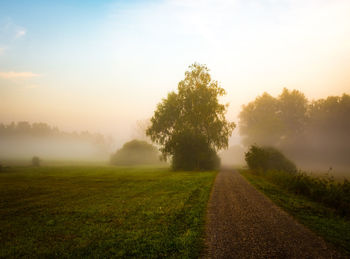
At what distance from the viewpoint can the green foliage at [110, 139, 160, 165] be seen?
65125mm

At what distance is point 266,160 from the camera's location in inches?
1136

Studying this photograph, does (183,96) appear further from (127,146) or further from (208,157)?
(127,146)

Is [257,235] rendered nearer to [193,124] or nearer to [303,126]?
[193,124]

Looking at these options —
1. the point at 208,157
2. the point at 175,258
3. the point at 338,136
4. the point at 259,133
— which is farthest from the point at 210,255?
the point at 338,136

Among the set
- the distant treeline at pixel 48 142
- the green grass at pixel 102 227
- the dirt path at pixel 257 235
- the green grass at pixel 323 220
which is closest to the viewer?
the dirt path at pixel 257 235

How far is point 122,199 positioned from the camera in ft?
43.6

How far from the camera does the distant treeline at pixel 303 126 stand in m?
57.7

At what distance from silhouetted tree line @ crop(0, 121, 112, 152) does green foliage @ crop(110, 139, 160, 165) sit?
11078 cm

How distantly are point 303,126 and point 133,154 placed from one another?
64.9 m

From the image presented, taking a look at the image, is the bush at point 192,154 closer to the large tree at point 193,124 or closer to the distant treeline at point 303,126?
the large tree at point 193,124

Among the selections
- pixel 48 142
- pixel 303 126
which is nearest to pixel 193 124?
pixel 303 126

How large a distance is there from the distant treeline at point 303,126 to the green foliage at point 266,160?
110 feet

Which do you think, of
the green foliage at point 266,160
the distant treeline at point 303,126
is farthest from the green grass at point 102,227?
the distant treeline at point 303,126

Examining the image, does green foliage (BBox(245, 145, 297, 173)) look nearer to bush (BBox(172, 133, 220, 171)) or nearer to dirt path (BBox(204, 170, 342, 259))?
bush (BBox(172, 133, 220, 171))
